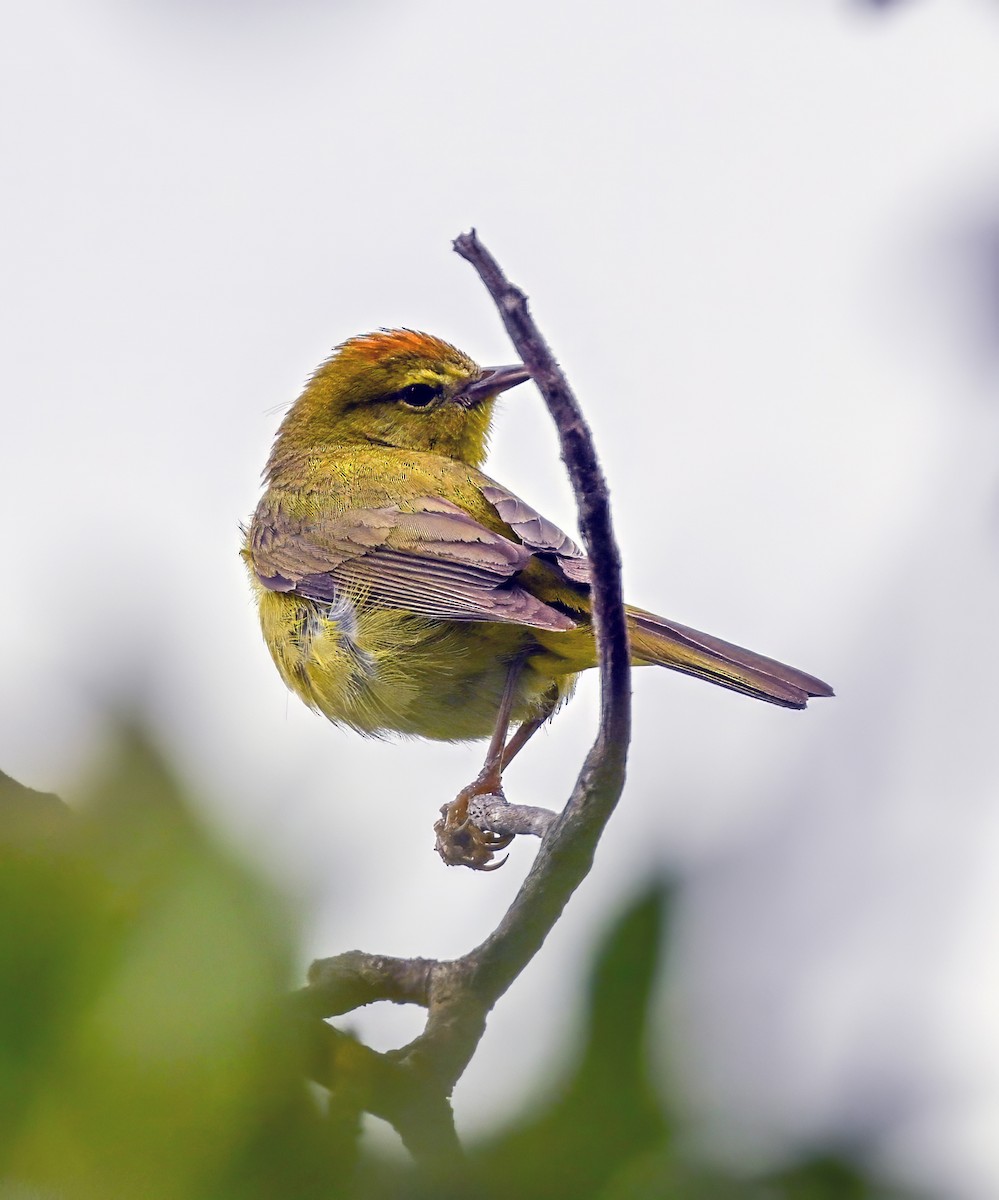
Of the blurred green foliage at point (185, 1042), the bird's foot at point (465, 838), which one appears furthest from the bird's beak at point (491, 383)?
the blurred green foliage at point (185, 1042)

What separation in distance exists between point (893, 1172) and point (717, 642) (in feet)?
10.7

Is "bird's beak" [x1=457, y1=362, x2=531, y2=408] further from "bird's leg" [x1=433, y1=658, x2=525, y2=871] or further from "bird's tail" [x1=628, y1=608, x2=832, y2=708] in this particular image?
"bird's tail" [x1=628, y1=608, x2=832, y2=708]

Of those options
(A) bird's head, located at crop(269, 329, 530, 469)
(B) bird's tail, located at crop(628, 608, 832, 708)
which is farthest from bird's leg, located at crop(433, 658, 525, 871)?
(A) bird's head, located at crop(269, 329, 530, 469)

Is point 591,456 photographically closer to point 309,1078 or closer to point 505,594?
point 309,1078

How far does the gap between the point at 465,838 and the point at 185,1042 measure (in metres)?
3.81

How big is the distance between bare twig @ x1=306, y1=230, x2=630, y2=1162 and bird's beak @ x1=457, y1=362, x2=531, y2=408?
3.75m

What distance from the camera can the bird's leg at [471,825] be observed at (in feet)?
15.4

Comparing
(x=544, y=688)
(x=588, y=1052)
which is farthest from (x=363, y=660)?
(x=588, y=1052)

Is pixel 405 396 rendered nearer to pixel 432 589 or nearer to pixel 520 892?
pixel 432 589

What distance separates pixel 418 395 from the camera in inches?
257

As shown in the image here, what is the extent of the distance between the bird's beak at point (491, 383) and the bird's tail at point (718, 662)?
7.85ft

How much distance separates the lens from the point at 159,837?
1.04m

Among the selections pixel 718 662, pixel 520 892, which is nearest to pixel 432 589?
pixel 718 662

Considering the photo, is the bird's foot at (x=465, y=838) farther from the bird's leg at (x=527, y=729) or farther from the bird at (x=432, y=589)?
the bird's leg at (x=527, y=729)
